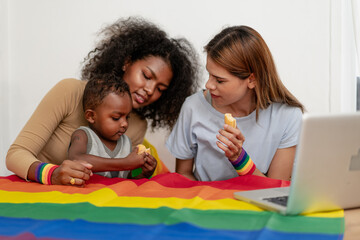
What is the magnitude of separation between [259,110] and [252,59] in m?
0.26

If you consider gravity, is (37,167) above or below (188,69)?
below

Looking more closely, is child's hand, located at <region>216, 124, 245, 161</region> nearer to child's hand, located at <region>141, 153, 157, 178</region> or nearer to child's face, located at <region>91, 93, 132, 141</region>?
child's hand, located at <region>141, 153, 157, 178</region>

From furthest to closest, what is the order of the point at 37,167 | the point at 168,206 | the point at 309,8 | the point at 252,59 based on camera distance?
the point at 309,8
the point at 252,59
the point at 37,167
the point at 168,206

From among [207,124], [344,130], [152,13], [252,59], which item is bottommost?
[207,124]

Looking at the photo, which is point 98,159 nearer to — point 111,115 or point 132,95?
point 111,115

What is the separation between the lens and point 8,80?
281 centimetres

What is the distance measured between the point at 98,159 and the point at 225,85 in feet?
2.02

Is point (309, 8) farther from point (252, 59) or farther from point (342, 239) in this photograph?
point (342, 239)

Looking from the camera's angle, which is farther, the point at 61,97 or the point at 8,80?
the point at 8,80

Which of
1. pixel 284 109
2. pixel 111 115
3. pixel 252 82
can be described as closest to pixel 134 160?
pixel 111 115

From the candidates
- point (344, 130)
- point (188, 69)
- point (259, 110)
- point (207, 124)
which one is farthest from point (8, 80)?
point (344, 130)

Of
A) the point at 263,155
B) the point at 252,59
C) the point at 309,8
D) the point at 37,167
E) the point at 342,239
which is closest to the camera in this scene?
the point at 342,239

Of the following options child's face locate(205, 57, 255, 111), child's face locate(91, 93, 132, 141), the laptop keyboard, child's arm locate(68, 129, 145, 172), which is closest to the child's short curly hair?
child's face locate(91, 93, 132, 141)

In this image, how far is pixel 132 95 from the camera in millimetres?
1915
